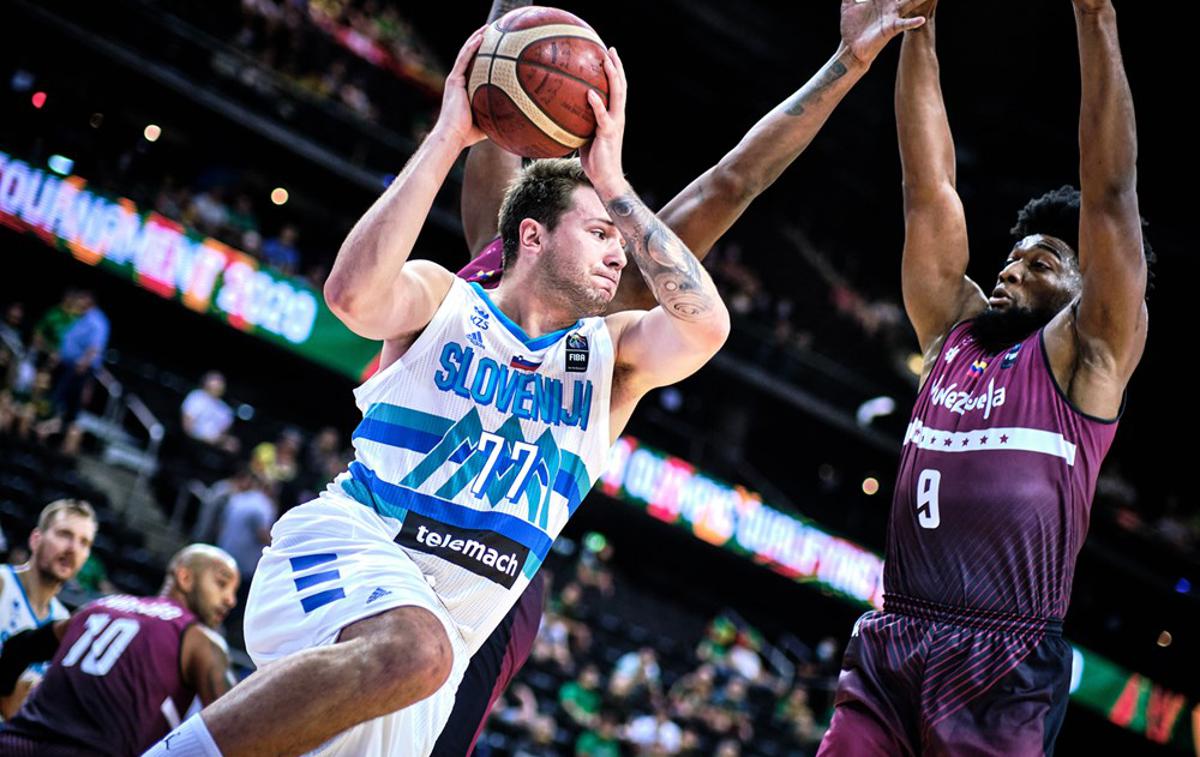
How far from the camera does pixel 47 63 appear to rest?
59.1 feet

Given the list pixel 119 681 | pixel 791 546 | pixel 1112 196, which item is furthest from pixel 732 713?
pixel 1112 196

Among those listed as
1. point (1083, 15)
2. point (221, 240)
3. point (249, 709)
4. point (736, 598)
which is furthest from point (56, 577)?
point (736, 598)

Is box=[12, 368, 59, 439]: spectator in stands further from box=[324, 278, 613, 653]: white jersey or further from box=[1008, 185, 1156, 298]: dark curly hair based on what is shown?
box=[1008, 185, 1156, 298]: dark curly hair

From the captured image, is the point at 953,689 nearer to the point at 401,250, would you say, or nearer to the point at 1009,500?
the point at 1009,500

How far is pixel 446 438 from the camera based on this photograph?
382 cm

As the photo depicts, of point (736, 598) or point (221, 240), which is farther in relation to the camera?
point (736, 598)

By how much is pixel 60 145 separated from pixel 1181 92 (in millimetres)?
20460

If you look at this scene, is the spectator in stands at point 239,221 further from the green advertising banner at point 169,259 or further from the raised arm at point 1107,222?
the raised arm at point 1107,222

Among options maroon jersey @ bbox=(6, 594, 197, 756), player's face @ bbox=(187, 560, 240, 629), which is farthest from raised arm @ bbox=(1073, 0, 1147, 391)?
player's face @ bbox=(187, 560, 240, 629)

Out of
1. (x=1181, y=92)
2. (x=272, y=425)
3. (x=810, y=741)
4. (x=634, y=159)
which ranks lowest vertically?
(x=810, y=741)

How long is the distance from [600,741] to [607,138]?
11.0 metres

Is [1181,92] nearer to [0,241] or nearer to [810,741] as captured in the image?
[810,741]

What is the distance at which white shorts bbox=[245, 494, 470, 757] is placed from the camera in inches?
135

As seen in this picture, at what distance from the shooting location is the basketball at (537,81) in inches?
149
